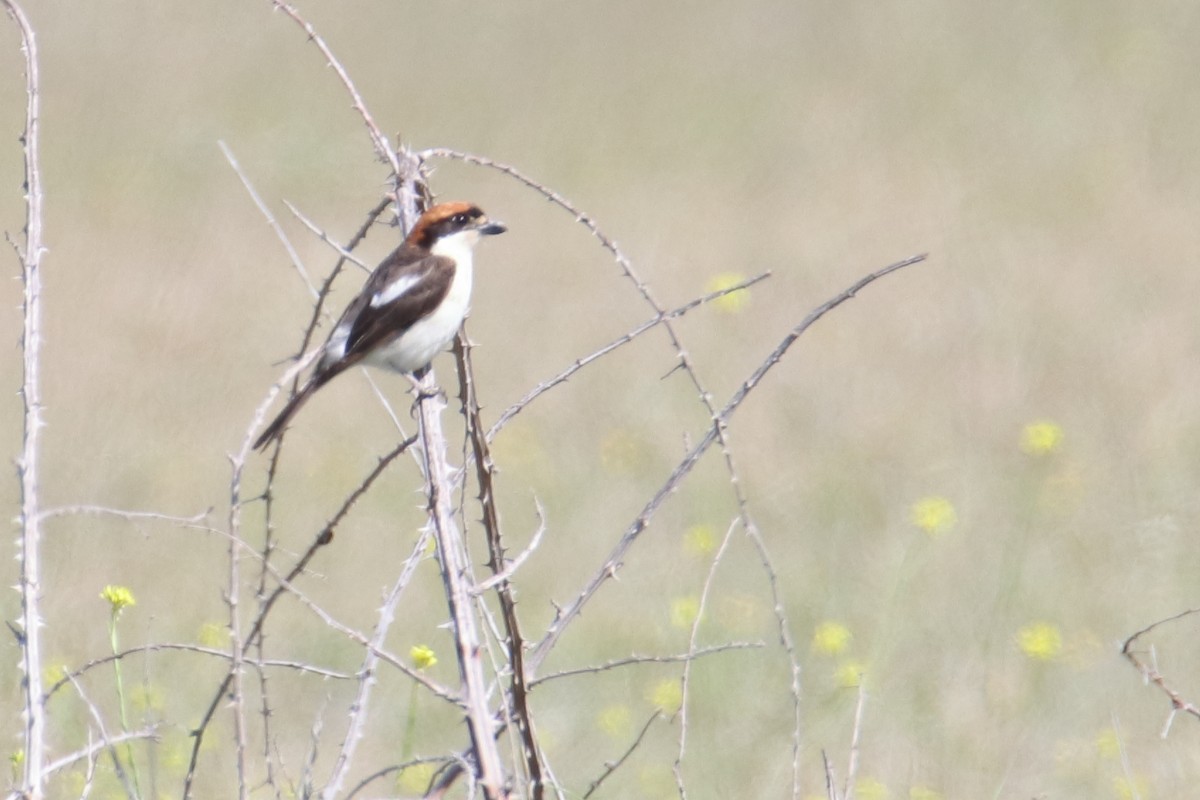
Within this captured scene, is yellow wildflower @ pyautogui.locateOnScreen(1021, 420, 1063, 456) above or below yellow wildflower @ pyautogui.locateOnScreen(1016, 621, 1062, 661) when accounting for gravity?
above

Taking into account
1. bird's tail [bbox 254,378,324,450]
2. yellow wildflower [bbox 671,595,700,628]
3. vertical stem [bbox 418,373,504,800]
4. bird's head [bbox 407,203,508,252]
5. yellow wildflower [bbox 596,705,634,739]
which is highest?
yellow wildflower [bbox 671,595,700,628]

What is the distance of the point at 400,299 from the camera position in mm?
5207

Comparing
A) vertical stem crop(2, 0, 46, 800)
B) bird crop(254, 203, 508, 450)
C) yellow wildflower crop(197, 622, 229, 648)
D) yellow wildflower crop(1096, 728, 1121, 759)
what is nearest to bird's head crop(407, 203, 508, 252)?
bird crop(254, 203, 508, 450)

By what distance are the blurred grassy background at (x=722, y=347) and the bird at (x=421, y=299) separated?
186 centimetres

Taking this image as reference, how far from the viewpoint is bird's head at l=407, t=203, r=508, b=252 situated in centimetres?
513

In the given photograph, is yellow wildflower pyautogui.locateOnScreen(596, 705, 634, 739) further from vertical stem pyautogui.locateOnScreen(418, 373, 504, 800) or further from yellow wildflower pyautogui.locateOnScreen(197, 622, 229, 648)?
vertical stem pyautogui.locateOnScreen(418, 373, 504, 800)

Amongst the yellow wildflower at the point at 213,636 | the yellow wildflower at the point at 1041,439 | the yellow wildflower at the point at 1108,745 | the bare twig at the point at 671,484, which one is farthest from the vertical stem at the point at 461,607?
the yellow wildflower at the point at 1041,439

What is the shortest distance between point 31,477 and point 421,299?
2.41m

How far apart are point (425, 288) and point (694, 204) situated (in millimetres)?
10534

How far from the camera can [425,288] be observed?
5.26 metres

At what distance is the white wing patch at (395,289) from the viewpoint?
205 inches

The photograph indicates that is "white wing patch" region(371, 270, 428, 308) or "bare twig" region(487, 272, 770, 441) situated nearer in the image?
"bare twig" region(487, 272, 770, 441)

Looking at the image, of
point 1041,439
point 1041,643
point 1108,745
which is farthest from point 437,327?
point 1041,439

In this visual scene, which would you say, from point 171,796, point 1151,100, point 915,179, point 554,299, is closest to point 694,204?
point 915,179
